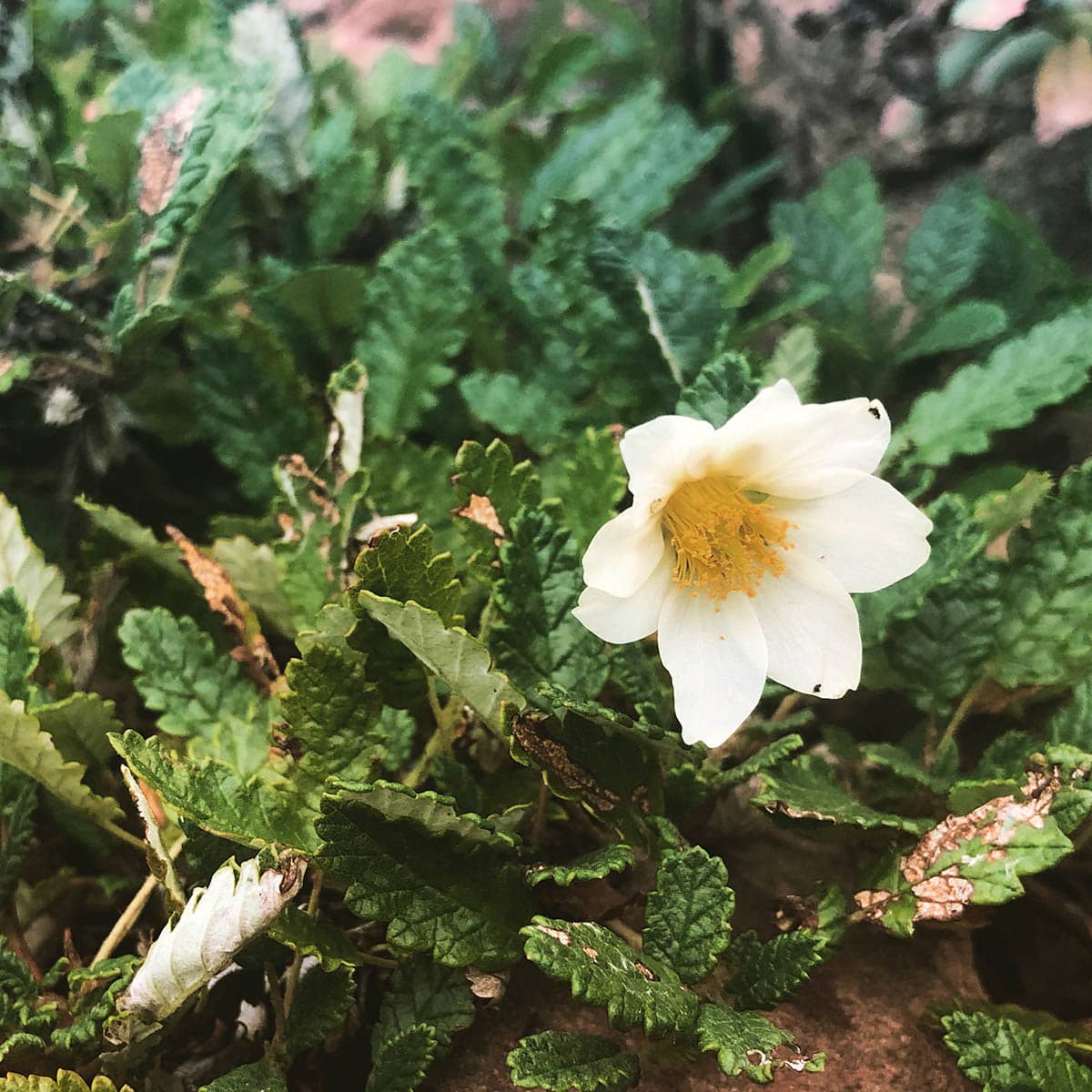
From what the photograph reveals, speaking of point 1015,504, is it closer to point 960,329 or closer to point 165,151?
point 960,329

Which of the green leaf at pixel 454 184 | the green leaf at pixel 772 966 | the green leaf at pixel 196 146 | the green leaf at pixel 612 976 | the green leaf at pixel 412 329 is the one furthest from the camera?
the green leaf at pixel 454 184

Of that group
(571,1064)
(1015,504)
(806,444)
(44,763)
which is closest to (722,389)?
(806,444)

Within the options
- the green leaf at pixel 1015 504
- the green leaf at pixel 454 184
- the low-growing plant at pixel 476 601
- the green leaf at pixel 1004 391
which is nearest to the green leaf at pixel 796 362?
the low-growing plant at pixel 476 601

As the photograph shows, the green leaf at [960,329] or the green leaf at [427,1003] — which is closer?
the green leaf at [427,1003]

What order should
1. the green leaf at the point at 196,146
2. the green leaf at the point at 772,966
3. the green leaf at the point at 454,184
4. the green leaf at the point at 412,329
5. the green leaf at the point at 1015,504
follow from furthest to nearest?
the green leaf at the point at 454,184 → the green leaf at the point at 412,329 → the green leaf at the point at 196,146 → the green leaf at the point at 1015,504 → the green leaf at the point at 772,966

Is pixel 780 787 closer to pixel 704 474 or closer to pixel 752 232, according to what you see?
pixel 704 474

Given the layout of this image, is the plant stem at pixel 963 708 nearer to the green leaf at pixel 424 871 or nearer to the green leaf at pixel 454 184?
the green leaf at pixel 424 871
